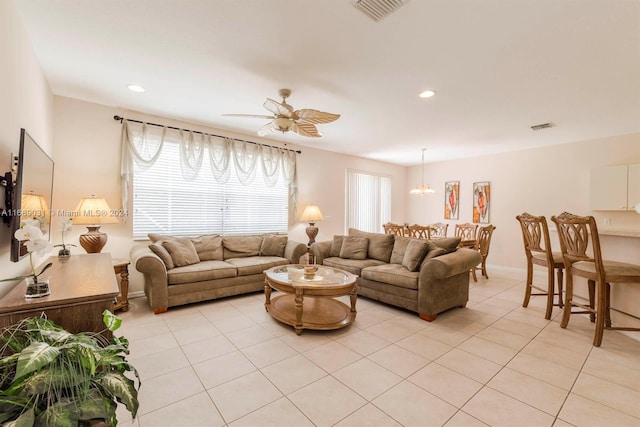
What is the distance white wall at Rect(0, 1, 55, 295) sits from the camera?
66.3 inches

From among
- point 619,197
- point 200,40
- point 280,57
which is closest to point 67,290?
point 200,40

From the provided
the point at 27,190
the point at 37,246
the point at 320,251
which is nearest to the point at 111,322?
the point at 37,246

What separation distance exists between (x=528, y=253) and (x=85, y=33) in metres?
5.20

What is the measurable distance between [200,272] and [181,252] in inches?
17.0

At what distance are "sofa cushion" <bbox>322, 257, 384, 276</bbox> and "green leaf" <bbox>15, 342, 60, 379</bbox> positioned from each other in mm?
3264

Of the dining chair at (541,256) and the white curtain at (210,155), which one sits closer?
the dining chair at (541,256)

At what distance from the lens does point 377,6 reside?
1.85 metres

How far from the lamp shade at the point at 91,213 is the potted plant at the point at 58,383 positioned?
2.38 m

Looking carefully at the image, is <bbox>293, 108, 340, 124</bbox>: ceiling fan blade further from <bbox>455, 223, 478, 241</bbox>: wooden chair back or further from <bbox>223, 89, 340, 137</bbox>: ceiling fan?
<bbox>455, 223, 478, 241</bbox>: wooden chair back

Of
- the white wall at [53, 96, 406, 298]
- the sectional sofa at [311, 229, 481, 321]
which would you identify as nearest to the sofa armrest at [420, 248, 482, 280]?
the sectional sofa at [311, 229, 481, 321]

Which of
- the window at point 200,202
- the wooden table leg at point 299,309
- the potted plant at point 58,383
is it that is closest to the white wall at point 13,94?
the potted plant at point 58,383

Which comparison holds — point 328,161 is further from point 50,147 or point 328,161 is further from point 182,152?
point 50,147

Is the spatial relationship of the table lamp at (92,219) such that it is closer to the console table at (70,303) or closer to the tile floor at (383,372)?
the tile floor at (383,372)

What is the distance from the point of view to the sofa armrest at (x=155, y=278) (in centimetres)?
314
